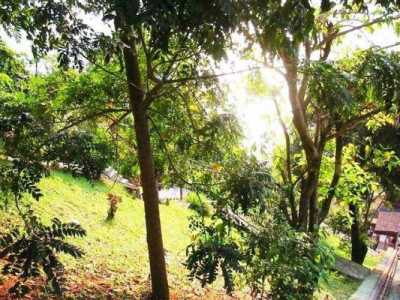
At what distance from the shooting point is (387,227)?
36.4 metres

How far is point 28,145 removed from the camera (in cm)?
483

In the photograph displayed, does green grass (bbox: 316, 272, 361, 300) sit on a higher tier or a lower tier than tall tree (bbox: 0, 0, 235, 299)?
lower

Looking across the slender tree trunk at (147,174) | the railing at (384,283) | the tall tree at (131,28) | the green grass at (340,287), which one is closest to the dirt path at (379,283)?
the railing at (384,283)

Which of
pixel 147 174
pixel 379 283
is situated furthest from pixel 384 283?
pixel 147 174

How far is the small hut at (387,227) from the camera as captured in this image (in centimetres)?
3606

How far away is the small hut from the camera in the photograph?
36062 mm

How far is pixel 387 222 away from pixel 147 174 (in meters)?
35.2

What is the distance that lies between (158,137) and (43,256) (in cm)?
Result: 377

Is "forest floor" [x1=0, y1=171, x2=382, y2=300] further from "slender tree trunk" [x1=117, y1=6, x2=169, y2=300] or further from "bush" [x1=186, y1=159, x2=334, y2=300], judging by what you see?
"bush" [x1=186, y1=159, x2=334, y2=300]

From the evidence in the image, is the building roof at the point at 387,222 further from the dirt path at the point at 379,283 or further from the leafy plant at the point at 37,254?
the leafy plant at the point at 37,254

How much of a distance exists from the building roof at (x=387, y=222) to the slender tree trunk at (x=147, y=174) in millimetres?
32917

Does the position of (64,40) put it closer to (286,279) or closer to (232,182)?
(232,182)

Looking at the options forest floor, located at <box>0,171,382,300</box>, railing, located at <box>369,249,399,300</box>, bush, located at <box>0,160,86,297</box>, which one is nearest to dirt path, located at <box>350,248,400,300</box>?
railing, located at <box>369,249,399,300</box>

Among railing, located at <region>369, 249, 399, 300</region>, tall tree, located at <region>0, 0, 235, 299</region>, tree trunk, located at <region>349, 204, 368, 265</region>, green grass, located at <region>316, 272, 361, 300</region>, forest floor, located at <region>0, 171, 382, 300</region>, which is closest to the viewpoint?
tall tree, located at <region>0, 0, 235, 299</region>
